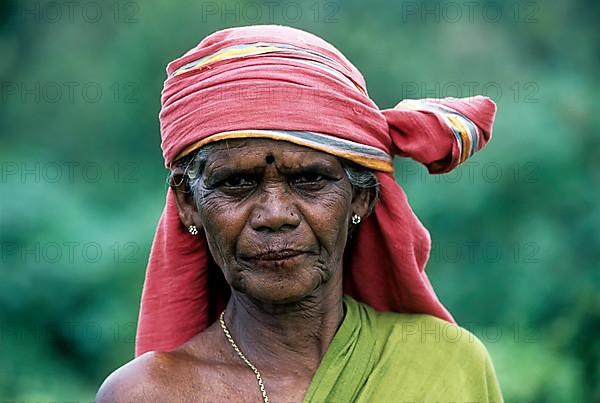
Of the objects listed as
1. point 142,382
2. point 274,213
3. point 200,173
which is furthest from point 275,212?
point 142,382

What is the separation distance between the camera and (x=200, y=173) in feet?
8.68

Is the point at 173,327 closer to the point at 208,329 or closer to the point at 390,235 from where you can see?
the point at 208,329

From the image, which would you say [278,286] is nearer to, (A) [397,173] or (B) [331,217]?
(B) [331,217]

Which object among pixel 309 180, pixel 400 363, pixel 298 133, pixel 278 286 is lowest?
pixel 400 363

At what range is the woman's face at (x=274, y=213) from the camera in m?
2.52

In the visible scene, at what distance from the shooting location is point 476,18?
7117mm

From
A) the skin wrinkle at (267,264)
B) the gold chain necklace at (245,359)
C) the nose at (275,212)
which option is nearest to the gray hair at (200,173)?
the skin wrinkle at (267,264)

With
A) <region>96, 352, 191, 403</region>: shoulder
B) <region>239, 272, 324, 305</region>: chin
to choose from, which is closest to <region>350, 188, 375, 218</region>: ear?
<region>239, 272, 324, 305</region>: chin

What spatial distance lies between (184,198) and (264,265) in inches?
13.7

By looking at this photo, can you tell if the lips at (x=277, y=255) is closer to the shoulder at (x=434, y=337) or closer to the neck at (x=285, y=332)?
the neck at (x=285, y=332)

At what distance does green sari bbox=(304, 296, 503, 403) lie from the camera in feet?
8.60

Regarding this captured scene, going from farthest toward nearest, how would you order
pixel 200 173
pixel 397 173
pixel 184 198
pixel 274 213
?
1. pixel 397 173
2. pixel 184 198
3. pixel 200 173
4. pixel 274 213

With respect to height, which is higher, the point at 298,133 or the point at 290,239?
the point at 298,133

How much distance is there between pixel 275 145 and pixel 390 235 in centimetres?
45
